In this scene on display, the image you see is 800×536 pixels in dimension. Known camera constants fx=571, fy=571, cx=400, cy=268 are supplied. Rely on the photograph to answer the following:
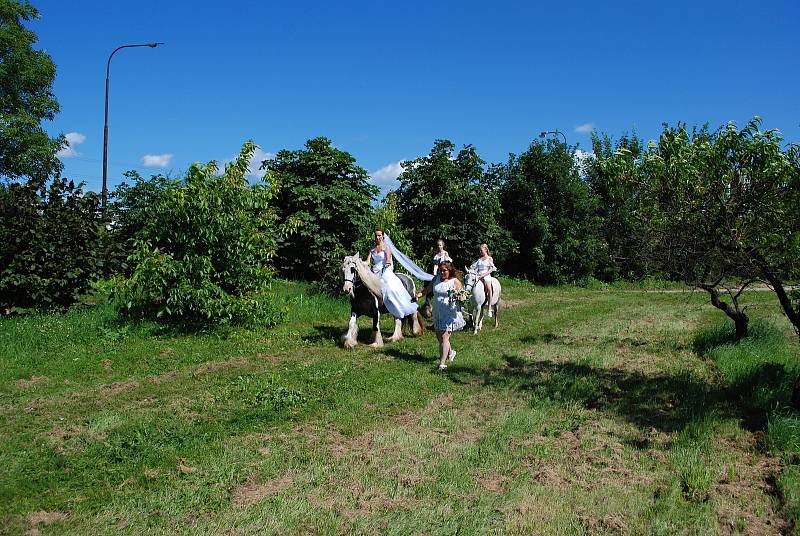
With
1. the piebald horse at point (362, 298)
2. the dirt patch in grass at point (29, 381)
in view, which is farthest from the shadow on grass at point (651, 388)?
the dirt patch in grass at point (29, 381)

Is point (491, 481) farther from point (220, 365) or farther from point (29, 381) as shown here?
point (29, 381)

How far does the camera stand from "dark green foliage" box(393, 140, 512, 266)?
2195 cm

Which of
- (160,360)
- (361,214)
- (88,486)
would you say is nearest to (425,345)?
(160,360)

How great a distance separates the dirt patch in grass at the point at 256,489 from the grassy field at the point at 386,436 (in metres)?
0.02

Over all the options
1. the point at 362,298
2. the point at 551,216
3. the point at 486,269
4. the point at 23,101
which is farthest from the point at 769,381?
the point at 23,101

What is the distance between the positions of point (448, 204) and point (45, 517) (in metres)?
18.6

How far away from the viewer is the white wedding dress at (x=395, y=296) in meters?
11.3

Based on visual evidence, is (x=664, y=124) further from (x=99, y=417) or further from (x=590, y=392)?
(x=99, y=417)

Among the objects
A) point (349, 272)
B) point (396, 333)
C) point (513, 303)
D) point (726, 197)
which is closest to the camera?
point (726, 197)

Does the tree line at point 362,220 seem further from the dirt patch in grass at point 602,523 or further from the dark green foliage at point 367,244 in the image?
the dirt patch in grass at point 602,523

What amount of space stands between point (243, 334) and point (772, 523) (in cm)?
922

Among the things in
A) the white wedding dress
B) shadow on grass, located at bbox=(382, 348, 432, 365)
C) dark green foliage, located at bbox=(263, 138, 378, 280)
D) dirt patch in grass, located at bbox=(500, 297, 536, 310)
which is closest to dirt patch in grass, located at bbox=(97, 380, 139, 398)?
shadow on grass, located at bbox=(382, 348, 432, 365)

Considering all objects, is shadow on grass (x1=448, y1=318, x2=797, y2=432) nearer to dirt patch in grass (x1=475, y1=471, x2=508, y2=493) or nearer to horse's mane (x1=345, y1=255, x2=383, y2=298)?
dirt patch in grass (x1=475, y1=471, x2=508, y2=493)

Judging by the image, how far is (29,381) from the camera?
8195 millimetres
